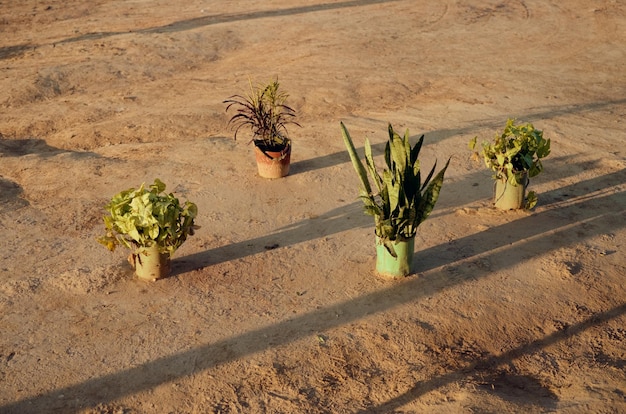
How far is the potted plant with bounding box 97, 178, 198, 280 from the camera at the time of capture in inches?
200

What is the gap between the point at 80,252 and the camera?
18.7 feet

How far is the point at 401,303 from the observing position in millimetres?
5094

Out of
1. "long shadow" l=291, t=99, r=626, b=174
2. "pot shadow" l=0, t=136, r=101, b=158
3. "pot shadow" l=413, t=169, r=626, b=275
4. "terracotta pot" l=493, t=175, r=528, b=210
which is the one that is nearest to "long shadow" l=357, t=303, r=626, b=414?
"pot shadow" l=413, t=169, r=626, b=275

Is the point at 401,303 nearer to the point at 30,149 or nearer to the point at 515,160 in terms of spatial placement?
the point at 515,160

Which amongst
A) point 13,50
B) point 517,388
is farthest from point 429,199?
point 13,50

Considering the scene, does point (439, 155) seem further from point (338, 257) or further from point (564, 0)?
point (564, 0)

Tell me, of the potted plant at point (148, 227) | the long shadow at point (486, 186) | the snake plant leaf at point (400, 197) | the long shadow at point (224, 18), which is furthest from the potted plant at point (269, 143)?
the long shadow at point (224, 18)

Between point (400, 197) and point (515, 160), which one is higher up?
point (400, 197)

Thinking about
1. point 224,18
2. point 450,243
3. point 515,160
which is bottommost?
point 224,18

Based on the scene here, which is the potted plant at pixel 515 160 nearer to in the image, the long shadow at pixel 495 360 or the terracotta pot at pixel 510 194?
the terracotta pot at pixel 510 194

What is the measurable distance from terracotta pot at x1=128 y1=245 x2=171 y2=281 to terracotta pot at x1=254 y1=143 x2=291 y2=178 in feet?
6.15

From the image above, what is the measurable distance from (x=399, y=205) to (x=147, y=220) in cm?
177

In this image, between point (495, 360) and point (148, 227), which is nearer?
point (495, 360)

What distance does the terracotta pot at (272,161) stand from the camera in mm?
6910
